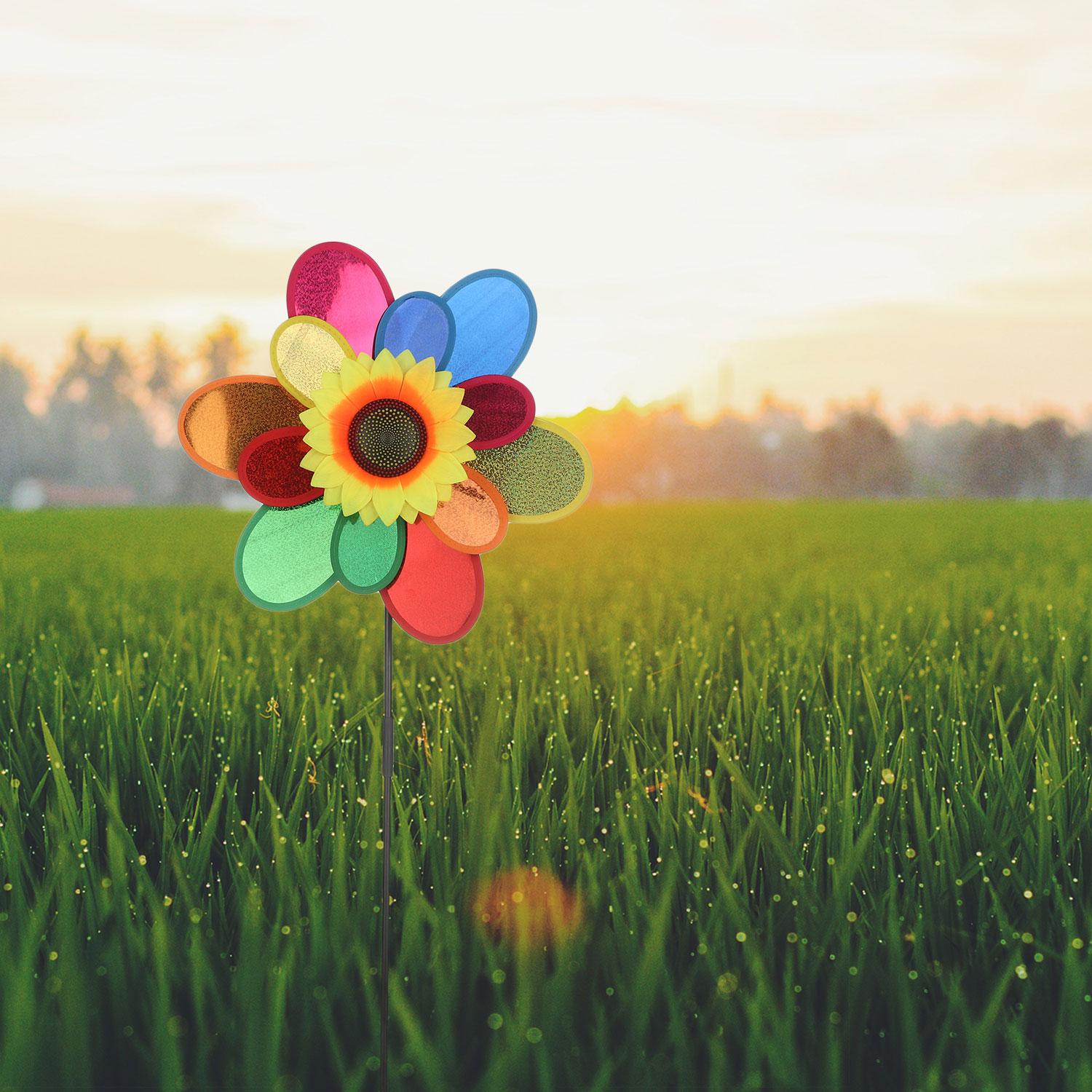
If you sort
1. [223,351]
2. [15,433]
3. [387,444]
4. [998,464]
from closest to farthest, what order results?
[387,444]
[998,464]
[223,351]
[15,433]

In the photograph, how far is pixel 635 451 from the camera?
52.3 metres

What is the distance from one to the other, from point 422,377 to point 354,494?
16 cm

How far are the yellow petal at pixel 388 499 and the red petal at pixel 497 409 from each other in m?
0.11

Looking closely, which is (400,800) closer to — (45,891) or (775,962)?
(45,891)

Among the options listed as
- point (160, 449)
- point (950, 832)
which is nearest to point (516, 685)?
point (950, 832)

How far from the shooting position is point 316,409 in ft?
3.72

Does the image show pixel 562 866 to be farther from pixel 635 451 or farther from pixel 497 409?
pixel 635 451

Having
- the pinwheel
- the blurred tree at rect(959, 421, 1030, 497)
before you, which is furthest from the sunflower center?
the blurred tree at rect(959, 421, 1030, 497)

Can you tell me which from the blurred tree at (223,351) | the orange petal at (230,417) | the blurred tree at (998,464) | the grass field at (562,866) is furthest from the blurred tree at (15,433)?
the orange petal at (230,417)

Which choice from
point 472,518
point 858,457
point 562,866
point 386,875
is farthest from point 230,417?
point 858,457

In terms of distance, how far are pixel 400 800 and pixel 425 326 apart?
0.76m

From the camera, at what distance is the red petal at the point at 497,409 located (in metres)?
1.18

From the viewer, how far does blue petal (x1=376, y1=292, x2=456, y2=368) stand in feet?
3.80

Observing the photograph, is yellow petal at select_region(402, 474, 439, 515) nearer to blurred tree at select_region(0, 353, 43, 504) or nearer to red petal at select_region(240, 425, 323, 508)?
red petal at select_region(240, 425, 323, 508)
